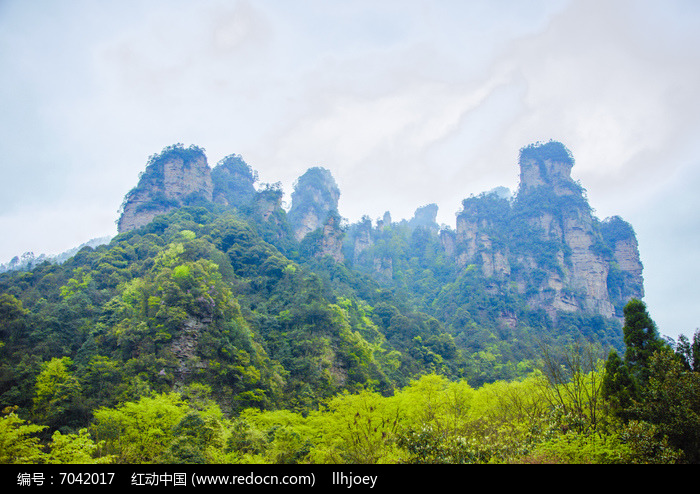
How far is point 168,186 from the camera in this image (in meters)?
67.2

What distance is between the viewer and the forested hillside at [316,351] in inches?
555

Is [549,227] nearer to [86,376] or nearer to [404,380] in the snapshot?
[404,380]

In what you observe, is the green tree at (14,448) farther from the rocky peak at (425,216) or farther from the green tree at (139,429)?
the rocky peak at (425,216)

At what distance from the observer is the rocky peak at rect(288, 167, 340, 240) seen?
294ft

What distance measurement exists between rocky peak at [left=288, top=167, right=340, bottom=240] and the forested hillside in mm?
17299

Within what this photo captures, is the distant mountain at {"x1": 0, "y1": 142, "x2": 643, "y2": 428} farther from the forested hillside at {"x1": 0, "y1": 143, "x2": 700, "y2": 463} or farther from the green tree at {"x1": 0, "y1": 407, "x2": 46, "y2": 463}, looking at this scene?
the green tree at {"x1": 0, "y1": 407, "x2": 46, "y2": 463}

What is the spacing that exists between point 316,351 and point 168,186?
49789 mm

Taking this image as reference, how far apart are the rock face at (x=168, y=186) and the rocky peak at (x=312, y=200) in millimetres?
22317

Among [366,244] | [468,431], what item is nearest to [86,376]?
[468,431]

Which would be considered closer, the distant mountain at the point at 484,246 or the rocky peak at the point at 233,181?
the distant mountain at the point at 484,246

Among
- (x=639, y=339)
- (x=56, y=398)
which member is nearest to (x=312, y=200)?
(x=56, y=398)

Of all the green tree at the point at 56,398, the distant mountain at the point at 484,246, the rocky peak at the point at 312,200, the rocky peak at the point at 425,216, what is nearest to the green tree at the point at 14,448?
the green tree at the point at 56,398

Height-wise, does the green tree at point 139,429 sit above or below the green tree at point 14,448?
below
